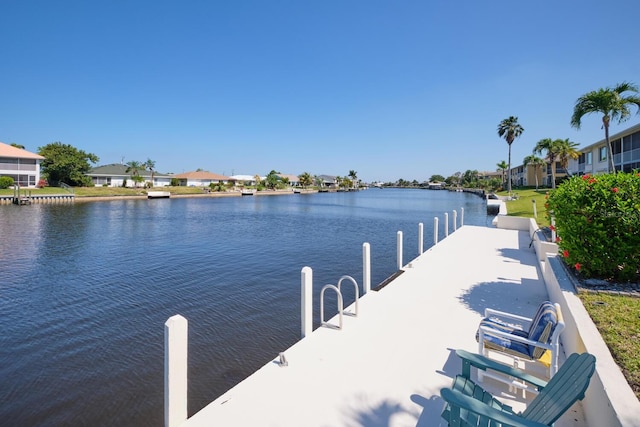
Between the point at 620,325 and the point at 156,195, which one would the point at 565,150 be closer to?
the point at 620,325

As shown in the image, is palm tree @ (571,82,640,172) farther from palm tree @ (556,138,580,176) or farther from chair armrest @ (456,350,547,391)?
palm tree @ (556,138,580,176)

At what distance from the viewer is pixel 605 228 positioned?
5.52 m

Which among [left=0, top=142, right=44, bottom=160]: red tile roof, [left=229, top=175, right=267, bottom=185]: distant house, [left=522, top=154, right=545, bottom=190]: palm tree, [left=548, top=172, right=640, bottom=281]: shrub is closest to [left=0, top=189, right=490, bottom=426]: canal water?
[left=548, top=172, right=640, bottom=281]: shrub

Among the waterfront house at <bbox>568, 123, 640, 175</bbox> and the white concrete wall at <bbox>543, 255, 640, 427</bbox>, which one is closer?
the white concrete wall at <bbox>543, 255, 640, 427</bbox>

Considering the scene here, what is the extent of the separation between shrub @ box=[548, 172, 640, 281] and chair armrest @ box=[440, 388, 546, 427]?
4.46 m

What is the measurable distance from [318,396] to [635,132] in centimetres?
3585

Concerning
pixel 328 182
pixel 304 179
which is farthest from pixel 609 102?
pixel 328 182

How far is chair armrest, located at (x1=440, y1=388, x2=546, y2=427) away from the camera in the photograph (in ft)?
A: 7.38

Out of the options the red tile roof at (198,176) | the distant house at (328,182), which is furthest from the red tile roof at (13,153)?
the distant house at (328,182)

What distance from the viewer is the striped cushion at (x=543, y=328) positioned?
361cm

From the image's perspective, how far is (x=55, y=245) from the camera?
1719cm

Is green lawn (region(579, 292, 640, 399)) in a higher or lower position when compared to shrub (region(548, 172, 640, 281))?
lower

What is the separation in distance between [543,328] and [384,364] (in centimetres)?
184

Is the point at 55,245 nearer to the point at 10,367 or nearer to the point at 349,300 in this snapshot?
the point at 10,367
